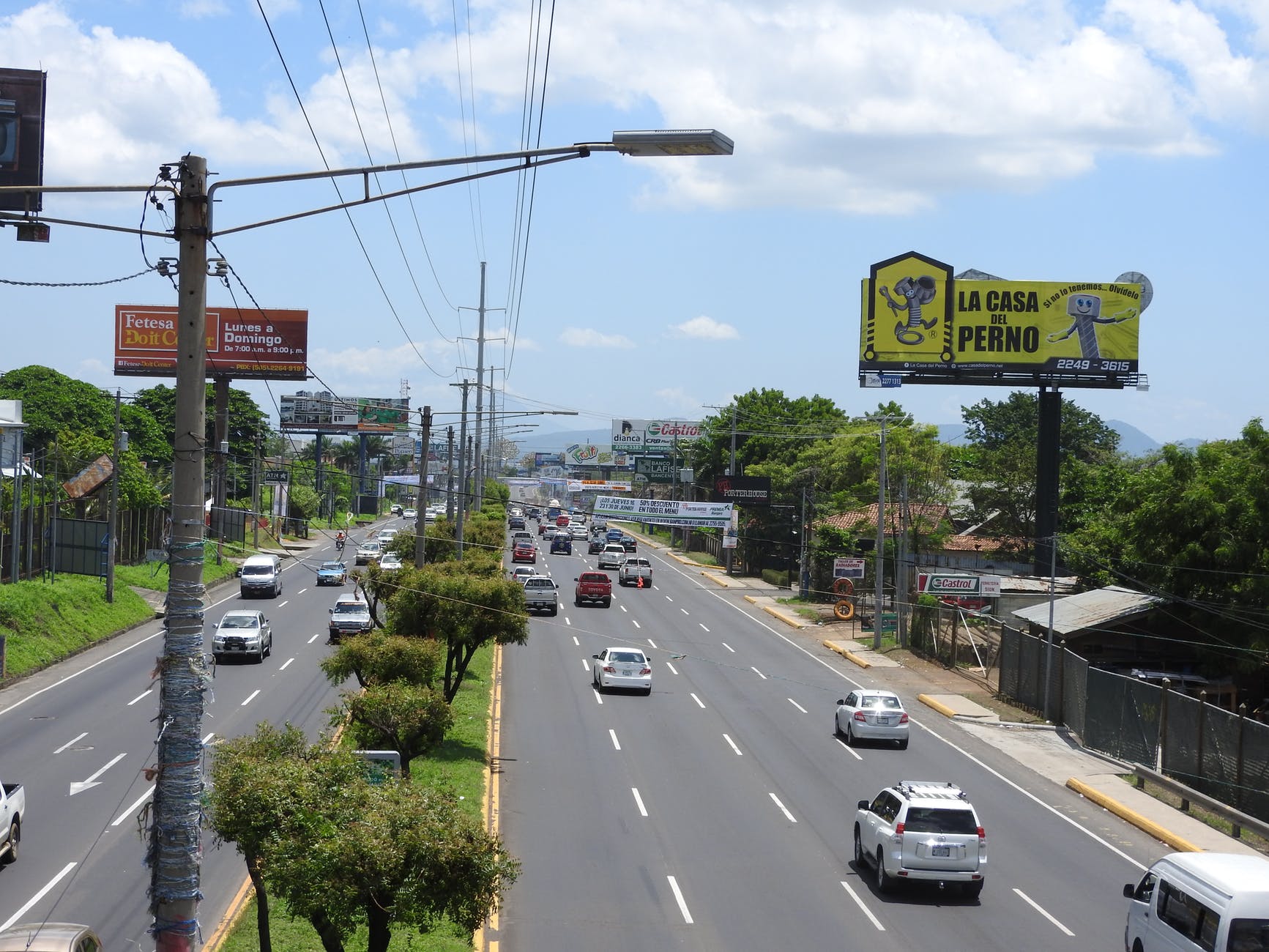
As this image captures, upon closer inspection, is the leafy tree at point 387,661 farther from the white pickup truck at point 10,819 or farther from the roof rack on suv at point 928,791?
the roof rack on suv at point 928,791

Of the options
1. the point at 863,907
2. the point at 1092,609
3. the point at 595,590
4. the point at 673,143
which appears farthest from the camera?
the point at 595,590

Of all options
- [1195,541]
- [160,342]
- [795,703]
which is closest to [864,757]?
[795,703]

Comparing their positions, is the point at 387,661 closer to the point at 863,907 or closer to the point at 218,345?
the point at 863,907

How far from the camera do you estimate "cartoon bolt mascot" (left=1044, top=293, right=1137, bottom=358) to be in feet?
201

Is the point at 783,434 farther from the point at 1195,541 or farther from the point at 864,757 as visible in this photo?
the point at 864,757

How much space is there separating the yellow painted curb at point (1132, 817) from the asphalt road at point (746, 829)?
328mm

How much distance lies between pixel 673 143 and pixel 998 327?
5529 cm

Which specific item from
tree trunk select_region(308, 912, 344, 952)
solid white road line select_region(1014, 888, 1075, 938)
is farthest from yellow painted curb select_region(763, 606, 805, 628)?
tree trunk select_region(308, 912, 344, 952)

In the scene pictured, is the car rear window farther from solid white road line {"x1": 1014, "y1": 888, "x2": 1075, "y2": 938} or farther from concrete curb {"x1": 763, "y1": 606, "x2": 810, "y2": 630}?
concrete curb {"x1": 763, "y1": 606, "x2": 810, "y2": 630}

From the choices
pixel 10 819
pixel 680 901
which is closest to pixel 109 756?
pixel 10 819

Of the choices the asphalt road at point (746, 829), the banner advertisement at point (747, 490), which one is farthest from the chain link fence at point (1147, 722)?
the banner advertisement at point (747, 490)

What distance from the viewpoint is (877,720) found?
106 ft

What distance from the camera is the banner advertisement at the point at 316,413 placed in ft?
410

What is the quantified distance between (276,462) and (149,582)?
66.3 metres
